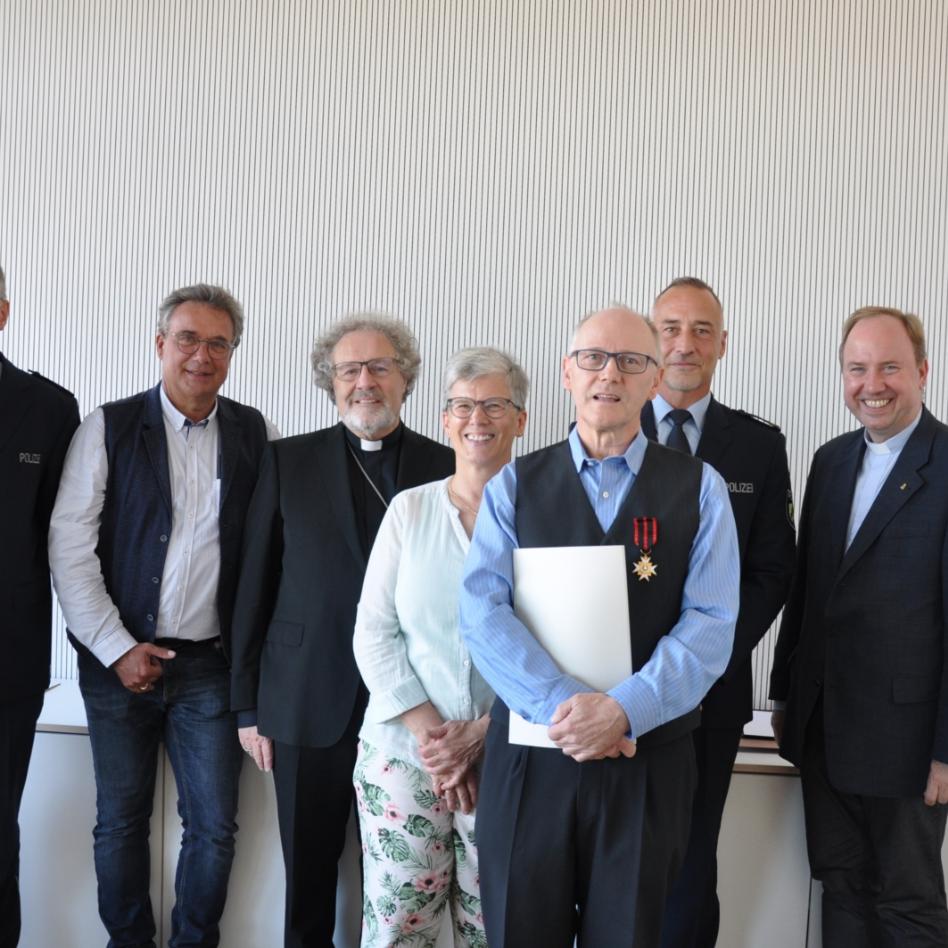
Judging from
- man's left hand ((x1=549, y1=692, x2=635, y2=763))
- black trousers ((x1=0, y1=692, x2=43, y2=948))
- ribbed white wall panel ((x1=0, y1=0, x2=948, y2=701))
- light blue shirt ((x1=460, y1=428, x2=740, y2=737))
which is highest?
ribbed white wall panel ((x1=0, y1=0, x2=948, y2=701))

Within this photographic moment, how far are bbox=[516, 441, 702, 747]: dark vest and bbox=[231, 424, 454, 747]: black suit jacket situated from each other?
668mm

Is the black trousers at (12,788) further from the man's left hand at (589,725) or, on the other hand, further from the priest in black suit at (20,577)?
the man's left hand at (589,725)

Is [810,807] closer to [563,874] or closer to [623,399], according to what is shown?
[563,874]

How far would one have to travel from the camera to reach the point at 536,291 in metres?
3.24

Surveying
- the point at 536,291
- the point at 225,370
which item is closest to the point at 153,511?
the point at 225,370

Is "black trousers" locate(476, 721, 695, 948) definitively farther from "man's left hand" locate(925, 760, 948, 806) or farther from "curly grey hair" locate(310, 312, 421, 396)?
"curly grey hair" locate(310, 312, 421, 396)

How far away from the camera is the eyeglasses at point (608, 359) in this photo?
1808mm

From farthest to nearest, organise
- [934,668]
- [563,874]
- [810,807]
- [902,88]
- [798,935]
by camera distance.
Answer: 1. [902,88]
2. [798,935]
3. [810,807]
4. [934,668]
5. [563,874]

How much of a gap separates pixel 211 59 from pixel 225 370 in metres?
1.32

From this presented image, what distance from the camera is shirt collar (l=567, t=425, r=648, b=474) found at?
6.07 feet

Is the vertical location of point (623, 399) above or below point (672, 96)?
below

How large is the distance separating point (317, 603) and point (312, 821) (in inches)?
20.8

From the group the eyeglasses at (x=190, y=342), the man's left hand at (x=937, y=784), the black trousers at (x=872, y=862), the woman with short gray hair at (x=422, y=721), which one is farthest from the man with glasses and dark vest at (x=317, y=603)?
the man's left hand at (x=937, y=784)

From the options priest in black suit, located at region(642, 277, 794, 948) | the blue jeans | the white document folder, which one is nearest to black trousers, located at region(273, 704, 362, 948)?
the blue jeans
